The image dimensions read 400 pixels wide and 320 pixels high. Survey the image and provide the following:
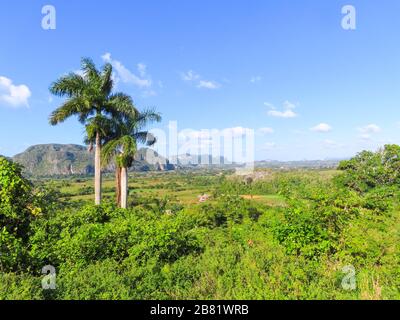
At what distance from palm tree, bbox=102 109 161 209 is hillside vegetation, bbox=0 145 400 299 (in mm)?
4282

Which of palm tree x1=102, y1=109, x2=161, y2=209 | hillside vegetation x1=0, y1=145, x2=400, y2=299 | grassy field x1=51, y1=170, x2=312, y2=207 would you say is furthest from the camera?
grassy field x1=51, y1=170, x2=312, y2=207

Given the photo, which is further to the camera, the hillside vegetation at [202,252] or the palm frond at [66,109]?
the palm frond at [66,109]

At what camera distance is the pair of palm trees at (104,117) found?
13.6m

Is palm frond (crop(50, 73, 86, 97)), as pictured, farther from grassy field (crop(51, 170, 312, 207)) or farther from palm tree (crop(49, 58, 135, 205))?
grassy field (crop(51, 170, 312, 207))

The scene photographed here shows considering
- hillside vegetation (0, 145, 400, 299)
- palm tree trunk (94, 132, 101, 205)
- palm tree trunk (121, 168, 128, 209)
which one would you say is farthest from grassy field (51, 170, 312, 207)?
hillside vegetation (0, 145, 400, 299)

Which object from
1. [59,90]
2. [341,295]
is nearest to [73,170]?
[59,90]

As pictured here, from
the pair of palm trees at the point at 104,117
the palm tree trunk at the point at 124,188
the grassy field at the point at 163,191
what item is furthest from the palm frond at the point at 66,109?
the grassy field at the point at 163,191

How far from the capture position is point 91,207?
8773 mm

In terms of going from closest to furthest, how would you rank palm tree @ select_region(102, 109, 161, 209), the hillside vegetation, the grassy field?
1. the hillside vegetation
2. palm tree @ select_region(102, 109, 161, 209)
3. the grassy field

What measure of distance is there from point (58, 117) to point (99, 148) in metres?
2.39

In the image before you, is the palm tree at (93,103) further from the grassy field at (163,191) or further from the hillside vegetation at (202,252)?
the grassy field at (163,191)

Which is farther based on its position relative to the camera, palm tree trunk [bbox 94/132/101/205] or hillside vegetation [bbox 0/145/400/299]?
palm tree trunk [bbox 94/132/101/205]

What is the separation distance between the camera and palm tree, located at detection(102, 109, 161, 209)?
44.1 feet
